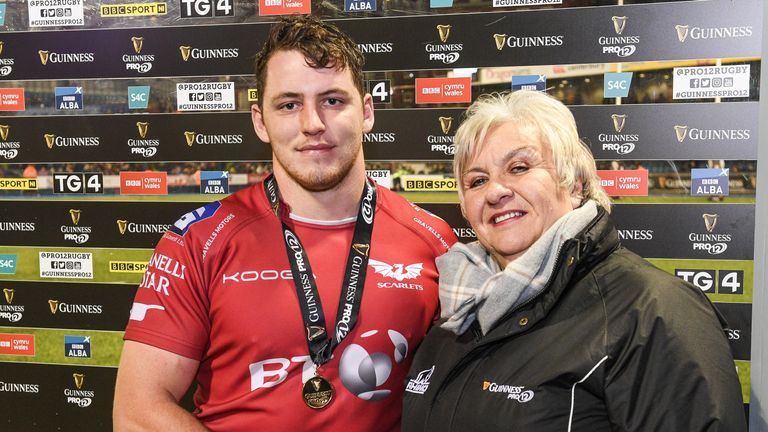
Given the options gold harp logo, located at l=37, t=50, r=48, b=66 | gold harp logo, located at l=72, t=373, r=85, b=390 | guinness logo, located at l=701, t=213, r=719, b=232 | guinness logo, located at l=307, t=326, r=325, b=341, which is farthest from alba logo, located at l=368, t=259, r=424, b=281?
gold harp logo, located at l=37, t=50, r=48, b=66

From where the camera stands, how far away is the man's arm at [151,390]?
1.85 meters

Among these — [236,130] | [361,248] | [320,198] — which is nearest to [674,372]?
[361,248]

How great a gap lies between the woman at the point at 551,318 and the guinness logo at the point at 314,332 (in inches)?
11.2

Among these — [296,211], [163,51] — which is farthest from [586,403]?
[163,51]

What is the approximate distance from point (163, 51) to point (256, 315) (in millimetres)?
1499

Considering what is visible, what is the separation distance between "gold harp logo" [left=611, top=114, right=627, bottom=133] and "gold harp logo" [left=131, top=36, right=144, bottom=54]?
1.94 metres

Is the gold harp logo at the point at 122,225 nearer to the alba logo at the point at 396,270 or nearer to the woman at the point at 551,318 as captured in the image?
the alba logo at the point at 396,270

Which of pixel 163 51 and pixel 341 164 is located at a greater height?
pixel 163 51

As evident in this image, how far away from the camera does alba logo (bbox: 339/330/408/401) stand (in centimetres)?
193

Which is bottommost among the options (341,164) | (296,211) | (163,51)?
(296,211)

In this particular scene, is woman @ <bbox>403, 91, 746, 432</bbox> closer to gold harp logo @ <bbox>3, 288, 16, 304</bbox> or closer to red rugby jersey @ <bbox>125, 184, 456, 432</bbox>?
red rugby jersey @ <bbox>125, 184, 456, 432</bbox>

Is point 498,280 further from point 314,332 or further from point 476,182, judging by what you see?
point 314,332

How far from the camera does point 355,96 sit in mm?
2041

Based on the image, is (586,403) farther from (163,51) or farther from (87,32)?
(87,32)
